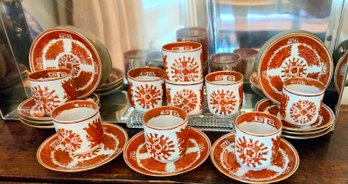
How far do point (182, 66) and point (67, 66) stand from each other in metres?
0.32

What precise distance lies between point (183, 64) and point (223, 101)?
4.6 inches

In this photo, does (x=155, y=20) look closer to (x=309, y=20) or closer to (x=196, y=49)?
(x=196, y=49)

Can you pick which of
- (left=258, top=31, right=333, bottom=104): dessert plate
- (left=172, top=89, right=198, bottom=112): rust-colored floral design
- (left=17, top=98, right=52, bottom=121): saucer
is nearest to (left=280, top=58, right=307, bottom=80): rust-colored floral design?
(left=258, top=31, right=333, bottom=104): dessert plate

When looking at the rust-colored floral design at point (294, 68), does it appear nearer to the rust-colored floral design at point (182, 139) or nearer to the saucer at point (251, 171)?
the saucer at point (251, 171)

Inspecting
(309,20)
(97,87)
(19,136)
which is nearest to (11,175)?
(19,136)

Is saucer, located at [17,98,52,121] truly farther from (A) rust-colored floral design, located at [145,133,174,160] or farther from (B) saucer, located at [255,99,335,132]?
(B) saucer, located at [255,99,335,132]

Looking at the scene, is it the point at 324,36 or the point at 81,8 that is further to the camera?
the point at 81,8

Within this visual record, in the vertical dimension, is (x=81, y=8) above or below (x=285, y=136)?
above

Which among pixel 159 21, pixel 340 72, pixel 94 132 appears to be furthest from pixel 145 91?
pixel 340 72

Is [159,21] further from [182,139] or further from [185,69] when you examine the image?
[182,139]

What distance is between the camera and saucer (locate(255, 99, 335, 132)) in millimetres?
664

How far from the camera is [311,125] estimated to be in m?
0.67

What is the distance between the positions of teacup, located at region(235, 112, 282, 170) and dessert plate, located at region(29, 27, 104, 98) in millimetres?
396

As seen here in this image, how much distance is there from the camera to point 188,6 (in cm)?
86
